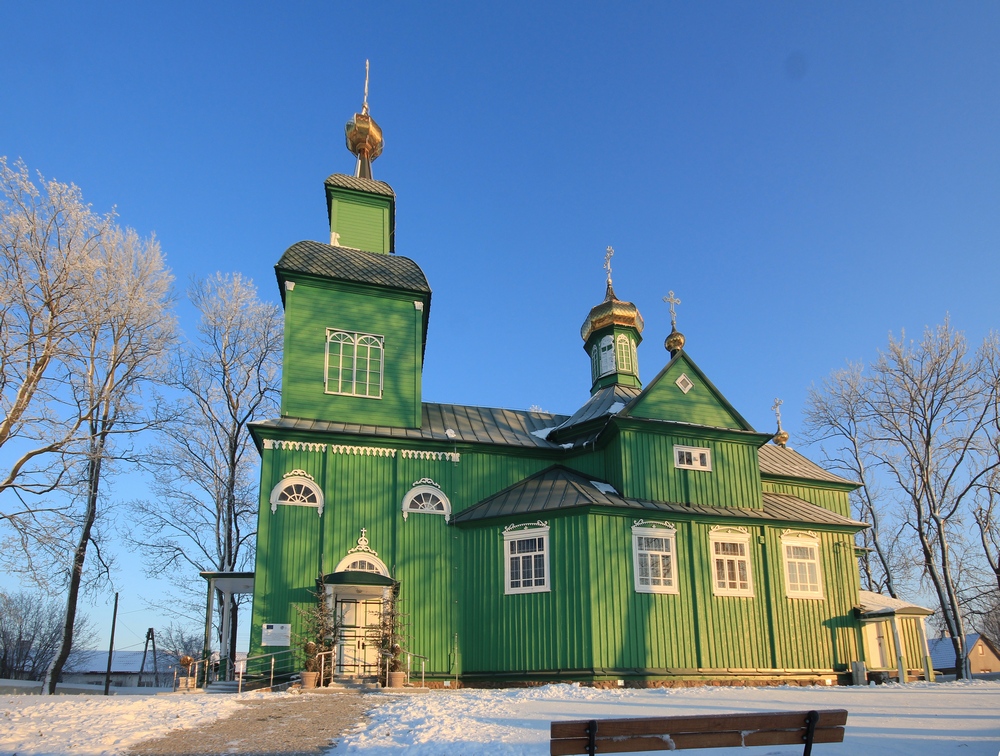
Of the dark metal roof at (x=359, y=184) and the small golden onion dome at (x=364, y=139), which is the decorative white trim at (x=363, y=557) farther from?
the small golden onion dome at (x=364, y=139)

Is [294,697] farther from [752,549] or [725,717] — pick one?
[752,549]

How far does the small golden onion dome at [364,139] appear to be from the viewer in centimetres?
2384

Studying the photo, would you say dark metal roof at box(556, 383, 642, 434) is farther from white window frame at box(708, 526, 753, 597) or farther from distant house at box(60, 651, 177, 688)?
distant house at box(60, 651, 177, 688)

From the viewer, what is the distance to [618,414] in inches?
695

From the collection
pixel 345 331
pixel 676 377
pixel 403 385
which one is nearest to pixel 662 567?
pixel 676 377

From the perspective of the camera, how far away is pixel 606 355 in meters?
24.1

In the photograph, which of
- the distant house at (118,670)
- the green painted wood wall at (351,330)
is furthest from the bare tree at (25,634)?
the green painted wood wall at (351,330)

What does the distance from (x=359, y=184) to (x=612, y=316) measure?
27.4 feet

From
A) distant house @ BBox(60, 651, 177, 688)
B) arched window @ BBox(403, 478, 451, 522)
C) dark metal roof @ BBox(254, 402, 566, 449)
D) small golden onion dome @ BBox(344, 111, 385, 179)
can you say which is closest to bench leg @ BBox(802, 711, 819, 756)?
arched window @ BBox(403, 478, 451, 522)

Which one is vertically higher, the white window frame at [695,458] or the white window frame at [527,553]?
the white window frame at [695,458]

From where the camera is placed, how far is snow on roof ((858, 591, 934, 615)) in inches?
723

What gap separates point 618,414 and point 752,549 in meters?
4.34

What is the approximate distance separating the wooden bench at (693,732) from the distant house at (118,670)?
41.7m

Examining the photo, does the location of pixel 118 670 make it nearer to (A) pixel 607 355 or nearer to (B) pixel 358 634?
(B) pixel 358 634
